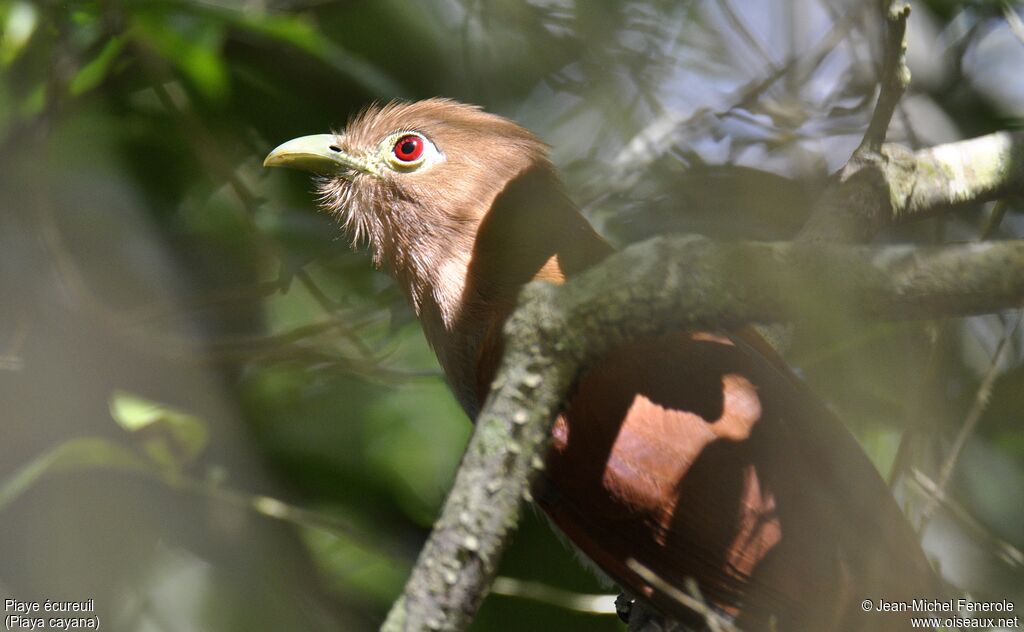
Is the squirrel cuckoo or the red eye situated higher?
the red eye

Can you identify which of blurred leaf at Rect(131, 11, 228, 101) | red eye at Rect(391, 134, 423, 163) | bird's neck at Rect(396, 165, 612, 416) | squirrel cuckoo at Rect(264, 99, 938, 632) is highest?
blurred leaf at Rect(131, 11, 228, 101)

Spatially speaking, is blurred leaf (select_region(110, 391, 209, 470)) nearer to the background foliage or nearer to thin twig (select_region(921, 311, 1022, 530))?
the background foliage

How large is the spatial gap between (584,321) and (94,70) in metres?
2.03

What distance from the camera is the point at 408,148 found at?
115 inches

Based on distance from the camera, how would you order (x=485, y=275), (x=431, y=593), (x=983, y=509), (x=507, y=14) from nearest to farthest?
(x=431, y=593), (x=485, y=275), (x=983, y=509), (x=507, y=14)

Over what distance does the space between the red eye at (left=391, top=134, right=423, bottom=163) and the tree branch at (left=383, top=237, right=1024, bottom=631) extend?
1.30 meters

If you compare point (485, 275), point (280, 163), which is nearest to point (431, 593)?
point (485, 275)

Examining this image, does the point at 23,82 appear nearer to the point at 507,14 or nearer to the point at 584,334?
the point at 507,14

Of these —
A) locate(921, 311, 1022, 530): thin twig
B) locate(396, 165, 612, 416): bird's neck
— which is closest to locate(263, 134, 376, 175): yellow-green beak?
locate(396, 165, 612, 416): bird's neck

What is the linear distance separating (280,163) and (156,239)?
31.5 inches

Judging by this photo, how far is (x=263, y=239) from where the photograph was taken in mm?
3303

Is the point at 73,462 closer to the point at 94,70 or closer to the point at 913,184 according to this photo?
the point at 94,70

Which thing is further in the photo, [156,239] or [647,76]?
[156,239]

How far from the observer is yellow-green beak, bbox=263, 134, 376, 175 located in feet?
9.66
